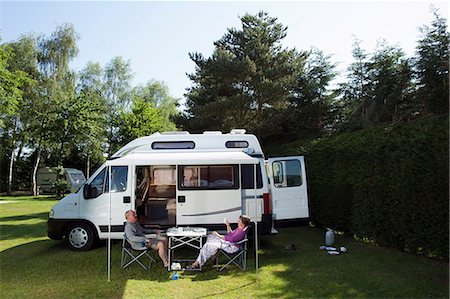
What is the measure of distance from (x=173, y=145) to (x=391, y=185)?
162 inches

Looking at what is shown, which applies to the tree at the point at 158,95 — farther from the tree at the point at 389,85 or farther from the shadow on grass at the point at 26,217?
the shadow on grass at the point at 26,217

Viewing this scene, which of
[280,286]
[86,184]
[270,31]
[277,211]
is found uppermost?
[270,31]

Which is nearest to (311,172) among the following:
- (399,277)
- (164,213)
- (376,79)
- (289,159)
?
(289,159)

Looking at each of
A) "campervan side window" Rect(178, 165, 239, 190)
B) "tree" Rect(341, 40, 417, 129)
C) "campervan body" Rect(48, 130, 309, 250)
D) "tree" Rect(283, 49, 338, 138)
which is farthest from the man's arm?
"tree" Rect(283, 49, 338, 138)

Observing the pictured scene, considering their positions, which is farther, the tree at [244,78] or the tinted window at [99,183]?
the tree at [244,78]

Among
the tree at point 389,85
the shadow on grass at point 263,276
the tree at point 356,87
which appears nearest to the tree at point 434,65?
the tree at point 389,85

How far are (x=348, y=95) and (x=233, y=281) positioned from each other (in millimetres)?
16658

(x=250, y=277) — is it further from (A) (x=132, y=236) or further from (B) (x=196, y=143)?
(B) (x=196, y=143)

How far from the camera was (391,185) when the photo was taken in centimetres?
677

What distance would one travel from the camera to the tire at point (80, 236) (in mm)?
7488

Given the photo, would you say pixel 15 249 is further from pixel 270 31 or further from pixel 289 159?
pixel 270 31

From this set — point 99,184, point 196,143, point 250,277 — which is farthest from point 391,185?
point 99,184

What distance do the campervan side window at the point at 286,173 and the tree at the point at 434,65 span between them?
8.52 m

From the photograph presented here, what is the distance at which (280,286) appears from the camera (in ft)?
17.4
